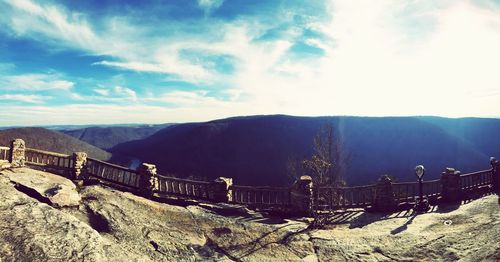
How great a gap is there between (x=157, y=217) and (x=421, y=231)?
32.5 feet

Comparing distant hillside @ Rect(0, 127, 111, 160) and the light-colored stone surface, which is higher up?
the light-colored stone surface

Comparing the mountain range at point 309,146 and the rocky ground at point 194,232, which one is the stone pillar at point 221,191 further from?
the mountain range at point 309,146

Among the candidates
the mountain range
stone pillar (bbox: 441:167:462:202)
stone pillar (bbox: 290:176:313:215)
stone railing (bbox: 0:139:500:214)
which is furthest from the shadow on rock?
the mountain range

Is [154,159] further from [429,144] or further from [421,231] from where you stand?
[421,231]

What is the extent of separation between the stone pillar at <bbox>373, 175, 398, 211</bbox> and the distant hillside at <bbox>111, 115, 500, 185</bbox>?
77841mm

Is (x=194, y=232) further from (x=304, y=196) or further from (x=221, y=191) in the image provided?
(x=304, y=196)

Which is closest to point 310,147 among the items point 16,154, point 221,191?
point 221,191

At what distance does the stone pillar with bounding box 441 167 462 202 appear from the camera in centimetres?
1695

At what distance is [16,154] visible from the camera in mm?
16453

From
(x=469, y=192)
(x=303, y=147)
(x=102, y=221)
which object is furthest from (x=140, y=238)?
(x=303, y=147)

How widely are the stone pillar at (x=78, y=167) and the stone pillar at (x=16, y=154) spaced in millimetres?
2552

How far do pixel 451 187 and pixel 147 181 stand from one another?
15.3 m

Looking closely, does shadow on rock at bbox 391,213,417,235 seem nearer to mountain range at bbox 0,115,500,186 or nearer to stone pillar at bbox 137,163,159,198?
stone pillar at bbox 137,163,159,198

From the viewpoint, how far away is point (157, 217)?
12484 mm
